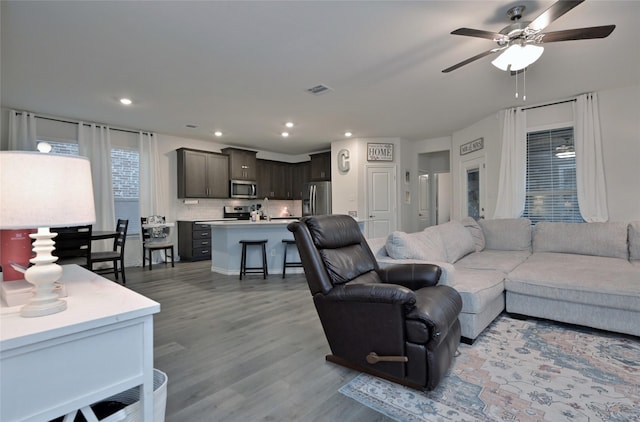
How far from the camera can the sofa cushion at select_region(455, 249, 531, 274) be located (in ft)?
10.5

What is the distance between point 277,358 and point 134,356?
138 cm

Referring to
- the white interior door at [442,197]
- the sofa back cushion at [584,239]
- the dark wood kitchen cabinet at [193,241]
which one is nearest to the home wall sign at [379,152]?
the white interior door at [442,197]

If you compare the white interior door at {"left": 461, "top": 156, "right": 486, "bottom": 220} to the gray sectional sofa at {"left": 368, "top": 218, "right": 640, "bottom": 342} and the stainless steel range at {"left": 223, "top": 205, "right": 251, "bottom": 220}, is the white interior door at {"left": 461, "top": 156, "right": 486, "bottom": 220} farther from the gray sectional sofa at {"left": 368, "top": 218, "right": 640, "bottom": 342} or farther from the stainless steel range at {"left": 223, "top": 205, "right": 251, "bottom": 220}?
the stainless steel range at {"left": 223, "top": 205, "right": 251, "bottom": 220}

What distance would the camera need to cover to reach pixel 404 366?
182 cm

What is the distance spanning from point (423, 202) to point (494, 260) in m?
4.66

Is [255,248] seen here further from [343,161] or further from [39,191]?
[39,191]

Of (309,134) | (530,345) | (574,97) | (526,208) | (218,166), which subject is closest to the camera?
(530,345)

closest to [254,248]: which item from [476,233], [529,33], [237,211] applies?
[237,211]

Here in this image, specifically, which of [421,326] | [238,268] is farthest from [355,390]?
[238,268]

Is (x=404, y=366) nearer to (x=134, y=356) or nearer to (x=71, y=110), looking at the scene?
(x=134, y=356)

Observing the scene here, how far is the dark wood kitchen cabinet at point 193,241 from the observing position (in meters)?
6.11

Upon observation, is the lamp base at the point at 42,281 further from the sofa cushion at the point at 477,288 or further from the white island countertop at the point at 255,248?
the white island countertop at the point at 255,248

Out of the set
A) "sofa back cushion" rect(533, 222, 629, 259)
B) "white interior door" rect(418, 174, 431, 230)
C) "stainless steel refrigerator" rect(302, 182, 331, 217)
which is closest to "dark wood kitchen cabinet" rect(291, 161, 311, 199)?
"stainless steel refrigerator" rect(302, 182, 331, 217)

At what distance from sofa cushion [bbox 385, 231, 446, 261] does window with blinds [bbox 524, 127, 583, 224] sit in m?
2.92
